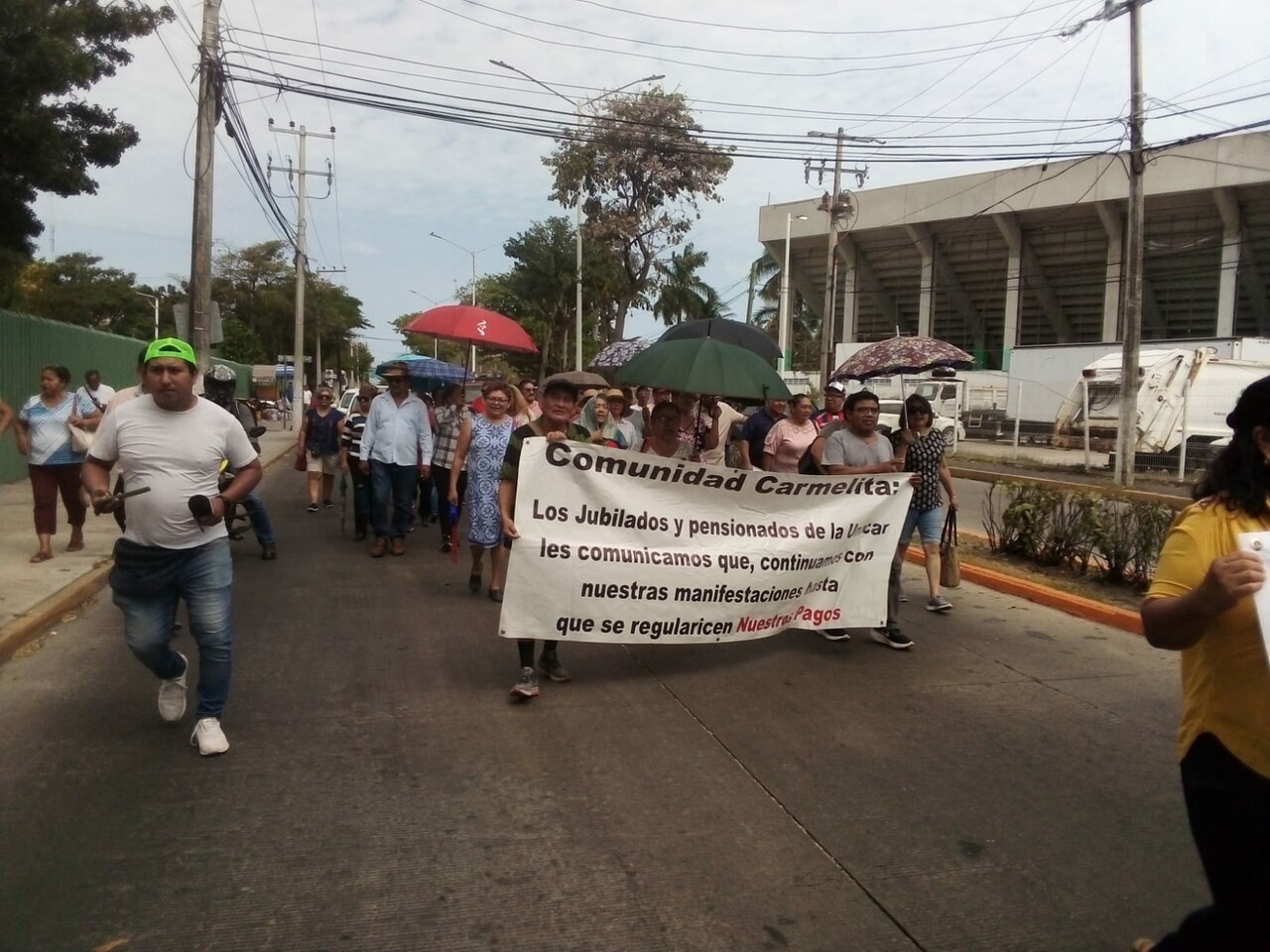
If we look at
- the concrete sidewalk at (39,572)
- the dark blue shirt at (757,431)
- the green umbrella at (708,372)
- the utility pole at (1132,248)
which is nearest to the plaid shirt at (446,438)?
the dark blue shirt at (757,431)

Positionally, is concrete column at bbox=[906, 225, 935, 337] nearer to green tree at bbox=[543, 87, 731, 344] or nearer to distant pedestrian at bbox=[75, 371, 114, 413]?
green tree at bbox=[543, 87, 731, 344]

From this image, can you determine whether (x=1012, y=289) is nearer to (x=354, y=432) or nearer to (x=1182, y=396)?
(x=1182, y=396)

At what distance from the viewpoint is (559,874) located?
11.8 ft

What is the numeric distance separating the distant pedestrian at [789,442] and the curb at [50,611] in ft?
17.4

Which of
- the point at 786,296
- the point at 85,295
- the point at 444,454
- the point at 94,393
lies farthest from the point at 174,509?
the point at 85,295

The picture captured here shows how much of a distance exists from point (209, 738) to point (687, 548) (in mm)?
2673

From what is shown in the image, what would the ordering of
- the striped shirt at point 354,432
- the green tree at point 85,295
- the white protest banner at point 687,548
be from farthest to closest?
the green tree at point 85,295 → the striped shirt at point 354,432 → the white protest banner at point 687,548

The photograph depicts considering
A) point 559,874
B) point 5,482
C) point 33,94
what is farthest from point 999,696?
point 5,482

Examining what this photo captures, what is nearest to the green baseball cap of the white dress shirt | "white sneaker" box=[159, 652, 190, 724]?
"white sneaker" box=[159, 652, 190, 724]

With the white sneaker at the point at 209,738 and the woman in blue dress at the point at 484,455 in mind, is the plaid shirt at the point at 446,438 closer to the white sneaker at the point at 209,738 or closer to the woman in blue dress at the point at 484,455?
the woman in blue dress at the point at 484,455

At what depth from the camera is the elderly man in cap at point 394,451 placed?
9.90 m

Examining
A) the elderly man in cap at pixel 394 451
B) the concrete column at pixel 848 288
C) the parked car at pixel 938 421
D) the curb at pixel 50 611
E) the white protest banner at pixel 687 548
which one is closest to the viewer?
the white protest banner at pixel 687 548

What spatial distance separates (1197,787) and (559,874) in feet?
6.87

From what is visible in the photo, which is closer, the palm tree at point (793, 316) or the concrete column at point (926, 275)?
the concrete column at point (926, 275)
